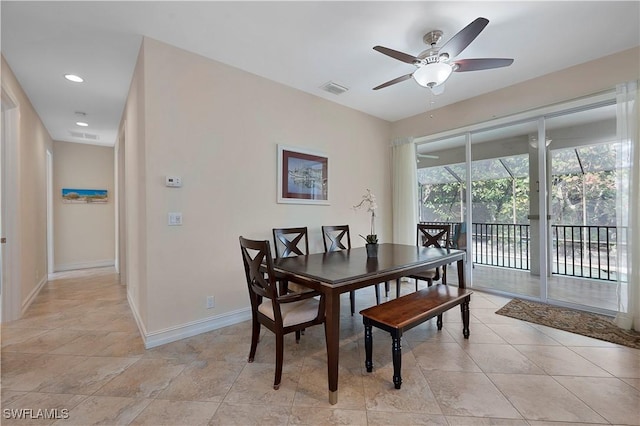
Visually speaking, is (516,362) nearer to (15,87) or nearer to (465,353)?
(465,353)

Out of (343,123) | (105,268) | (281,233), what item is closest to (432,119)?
(343,123)

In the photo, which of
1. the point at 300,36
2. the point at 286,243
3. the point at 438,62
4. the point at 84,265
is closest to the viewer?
the point at 438,62

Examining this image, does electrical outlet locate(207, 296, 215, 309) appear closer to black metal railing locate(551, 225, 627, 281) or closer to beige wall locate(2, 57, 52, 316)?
beige wall locate(2, 57, 52, 316)

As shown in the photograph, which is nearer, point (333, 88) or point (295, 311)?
point (295, 311)

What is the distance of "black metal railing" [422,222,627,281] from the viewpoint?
373cm

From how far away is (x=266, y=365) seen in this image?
209 centimetres

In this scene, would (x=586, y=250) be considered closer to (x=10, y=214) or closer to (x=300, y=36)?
(x=300, y=36)

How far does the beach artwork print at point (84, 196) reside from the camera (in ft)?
18.1

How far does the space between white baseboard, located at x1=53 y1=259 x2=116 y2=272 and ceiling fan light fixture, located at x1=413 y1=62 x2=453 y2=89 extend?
6.89 m

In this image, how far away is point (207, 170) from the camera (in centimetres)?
274

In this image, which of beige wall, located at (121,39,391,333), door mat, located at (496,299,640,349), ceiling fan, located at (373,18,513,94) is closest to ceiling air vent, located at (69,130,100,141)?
beige wall, located at (121,39,391,333)

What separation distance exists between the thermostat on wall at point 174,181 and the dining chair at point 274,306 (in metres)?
1.03

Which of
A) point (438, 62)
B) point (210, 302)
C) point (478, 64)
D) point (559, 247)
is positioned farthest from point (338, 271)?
point (559, 247)

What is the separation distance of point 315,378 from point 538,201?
11.9 ft
